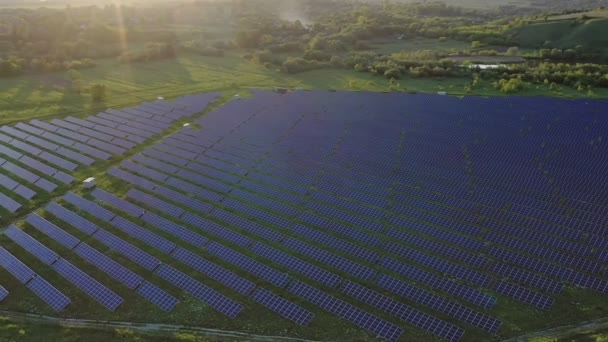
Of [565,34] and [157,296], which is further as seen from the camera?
[565,34]

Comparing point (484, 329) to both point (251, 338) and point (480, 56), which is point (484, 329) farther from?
point (480, 56)

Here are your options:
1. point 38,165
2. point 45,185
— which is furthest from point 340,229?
point 38,165

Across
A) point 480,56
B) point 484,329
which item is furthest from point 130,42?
point 484,329

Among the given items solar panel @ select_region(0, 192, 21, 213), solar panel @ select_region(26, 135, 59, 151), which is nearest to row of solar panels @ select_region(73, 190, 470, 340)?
solar panel @ select_region(0, 192, 21, 213)

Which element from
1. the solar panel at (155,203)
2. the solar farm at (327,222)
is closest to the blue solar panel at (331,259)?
the solar farm at (327,222)

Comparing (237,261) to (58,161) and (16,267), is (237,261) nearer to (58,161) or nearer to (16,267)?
(16,267)

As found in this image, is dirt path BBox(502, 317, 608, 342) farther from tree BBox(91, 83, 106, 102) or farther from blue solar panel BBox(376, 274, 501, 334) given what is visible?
tree BBox(91, 83, 106, 102)

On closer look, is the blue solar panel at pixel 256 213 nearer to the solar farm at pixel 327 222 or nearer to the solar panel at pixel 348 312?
the solar farm at pixel 327 222
